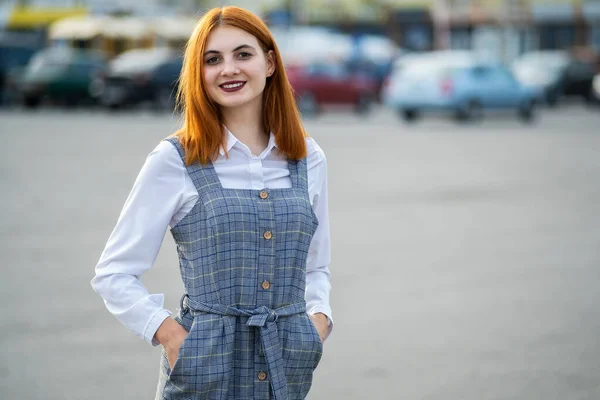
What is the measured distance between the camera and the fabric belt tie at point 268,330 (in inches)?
95.7

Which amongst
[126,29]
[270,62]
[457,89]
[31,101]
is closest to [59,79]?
[31,101]

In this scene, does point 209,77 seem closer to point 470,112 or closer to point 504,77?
point 470,112

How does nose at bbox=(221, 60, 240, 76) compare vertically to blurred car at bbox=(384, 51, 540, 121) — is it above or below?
above

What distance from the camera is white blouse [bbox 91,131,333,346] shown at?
8.09 feet

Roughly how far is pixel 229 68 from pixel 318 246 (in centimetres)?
59

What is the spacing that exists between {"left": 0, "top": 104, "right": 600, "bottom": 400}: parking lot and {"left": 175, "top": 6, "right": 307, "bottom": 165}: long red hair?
2.27 meters

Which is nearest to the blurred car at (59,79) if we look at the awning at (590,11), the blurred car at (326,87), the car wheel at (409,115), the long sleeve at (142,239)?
the blurred car at (326,87)

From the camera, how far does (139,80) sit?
2795 cm

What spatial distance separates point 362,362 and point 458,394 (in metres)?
0.70

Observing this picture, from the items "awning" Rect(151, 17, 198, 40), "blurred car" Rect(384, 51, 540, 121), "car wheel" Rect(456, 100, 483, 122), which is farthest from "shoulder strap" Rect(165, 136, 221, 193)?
"awning" Rect(151, 17, 198, 40)

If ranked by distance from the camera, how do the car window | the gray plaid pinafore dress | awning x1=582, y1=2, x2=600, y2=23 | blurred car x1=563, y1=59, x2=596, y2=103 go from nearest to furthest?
the gray plaid pinafore dress, the car window, blurred car x1=563, y1=59, x2=596, y2=103, awning x1=582, y1=2, x2=600, y2=23

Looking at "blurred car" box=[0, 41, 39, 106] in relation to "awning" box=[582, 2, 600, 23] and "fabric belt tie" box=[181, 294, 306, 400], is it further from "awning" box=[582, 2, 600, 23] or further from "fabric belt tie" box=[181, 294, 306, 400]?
"awning" box=[582, 2, 600, 23]

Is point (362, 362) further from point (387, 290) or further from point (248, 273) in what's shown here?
point (248, 273)

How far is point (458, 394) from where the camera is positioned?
4.80m
